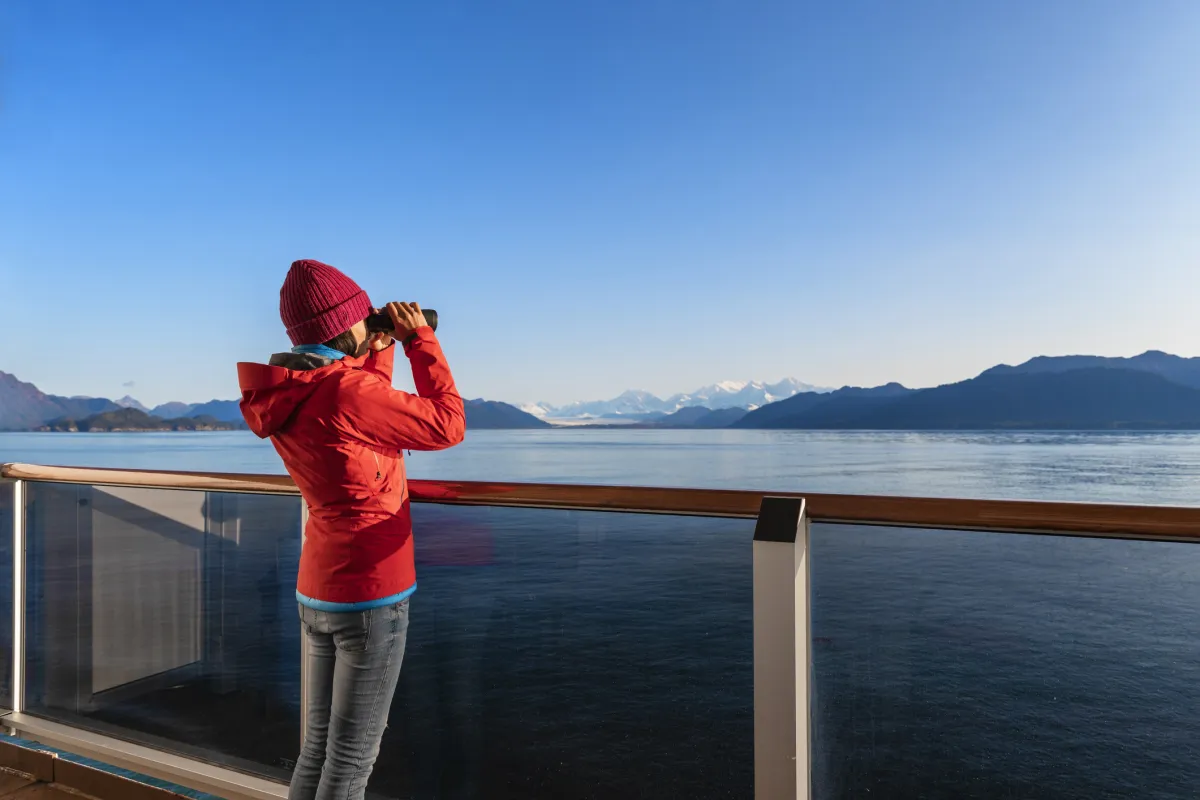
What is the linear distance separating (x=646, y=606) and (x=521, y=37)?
25517 millimetres

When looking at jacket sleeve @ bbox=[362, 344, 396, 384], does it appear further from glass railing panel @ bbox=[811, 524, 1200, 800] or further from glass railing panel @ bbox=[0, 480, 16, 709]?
glass railing panel @ bbox=[0, 480, 16, 709]

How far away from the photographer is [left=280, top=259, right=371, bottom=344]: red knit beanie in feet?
4.32

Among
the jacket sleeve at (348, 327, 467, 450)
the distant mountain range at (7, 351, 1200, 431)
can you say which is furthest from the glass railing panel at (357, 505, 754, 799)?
the distant mountain range at (7, 351, 1200, 431)

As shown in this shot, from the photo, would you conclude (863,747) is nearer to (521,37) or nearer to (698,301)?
(521,37)

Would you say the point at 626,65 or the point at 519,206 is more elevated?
the point at 626,65

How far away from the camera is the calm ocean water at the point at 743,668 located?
1368 millimetres

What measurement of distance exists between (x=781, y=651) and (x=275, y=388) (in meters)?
1.00

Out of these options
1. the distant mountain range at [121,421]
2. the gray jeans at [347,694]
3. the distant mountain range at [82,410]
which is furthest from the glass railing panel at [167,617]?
the distant mountain range at [121,421]

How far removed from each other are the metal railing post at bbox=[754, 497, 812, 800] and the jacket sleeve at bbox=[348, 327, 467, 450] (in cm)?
60

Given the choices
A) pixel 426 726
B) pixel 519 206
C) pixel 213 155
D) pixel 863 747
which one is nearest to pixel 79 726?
pixel 426 726

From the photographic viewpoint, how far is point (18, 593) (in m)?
2.37

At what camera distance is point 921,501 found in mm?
1247

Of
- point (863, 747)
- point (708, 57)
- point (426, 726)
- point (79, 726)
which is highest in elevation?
point (708, 57)

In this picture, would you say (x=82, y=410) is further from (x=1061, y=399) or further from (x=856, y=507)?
(x=1061, y=399)
